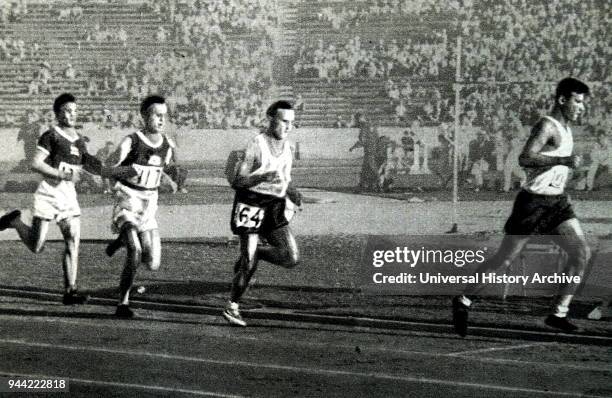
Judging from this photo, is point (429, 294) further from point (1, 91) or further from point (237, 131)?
point (1, 91)

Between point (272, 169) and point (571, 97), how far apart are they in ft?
8.68

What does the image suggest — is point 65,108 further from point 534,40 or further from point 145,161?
point 534,40

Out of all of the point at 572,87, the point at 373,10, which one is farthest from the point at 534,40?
the point at 572,87

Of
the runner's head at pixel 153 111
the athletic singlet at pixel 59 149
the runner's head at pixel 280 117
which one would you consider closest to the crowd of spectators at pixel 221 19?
the athletic singlet at pixel 59 149

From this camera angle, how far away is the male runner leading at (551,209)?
1041 cm

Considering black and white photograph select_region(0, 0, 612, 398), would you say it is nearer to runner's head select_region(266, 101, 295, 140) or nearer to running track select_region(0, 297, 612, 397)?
runner's head select_region(266, 101, 295, 140)

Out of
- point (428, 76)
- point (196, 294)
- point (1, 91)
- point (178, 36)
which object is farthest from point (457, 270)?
point (1, 91)

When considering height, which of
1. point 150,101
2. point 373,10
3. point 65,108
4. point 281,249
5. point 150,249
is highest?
point 373,10

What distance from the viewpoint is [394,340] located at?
10.3m

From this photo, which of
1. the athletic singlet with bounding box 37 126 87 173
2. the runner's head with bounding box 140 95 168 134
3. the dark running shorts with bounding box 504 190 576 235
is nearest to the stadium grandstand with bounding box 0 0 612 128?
the athletic singlet with bounding box 37 126 87 173

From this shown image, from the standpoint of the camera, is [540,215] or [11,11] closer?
[540,215]

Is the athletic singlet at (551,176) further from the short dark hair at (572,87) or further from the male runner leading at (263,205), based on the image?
the male runner leading at (263,205)

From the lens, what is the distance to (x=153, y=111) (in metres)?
11.8

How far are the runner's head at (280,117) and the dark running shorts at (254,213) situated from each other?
592mm
